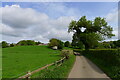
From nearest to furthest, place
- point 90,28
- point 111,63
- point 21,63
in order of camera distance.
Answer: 1. point 111,63
2. point 21,63
3. point 90,28

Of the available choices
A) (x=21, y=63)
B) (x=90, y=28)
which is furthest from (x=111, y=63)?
(x=90, y=28)

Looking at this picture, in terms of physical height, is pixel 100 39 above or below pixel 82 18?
below

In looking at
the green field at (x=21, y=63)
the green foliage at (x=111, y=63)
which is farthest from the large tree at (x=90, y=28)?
the green foliage at (x=111, y=63)

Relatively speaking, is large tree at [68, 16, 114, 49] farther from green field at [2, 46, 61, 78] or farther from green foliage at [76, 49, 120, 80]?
green foliage at [76, 49, 120, 80]

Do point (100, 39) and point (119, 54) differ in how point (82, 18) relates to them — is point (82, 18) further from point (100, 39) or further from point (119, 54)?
point (119, 54)

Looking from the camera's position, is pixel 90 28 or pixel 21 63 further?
pixel 90 28

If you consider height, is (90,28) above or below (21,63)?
above

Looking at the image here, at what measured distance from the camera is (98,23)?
131ft

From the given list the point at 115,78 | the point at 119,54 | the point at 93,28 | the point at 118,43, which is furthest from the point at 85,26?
the point at 118,43

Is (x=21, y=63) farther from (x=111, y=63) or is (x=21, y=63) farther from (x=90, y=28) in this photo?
(x=90, y=28)

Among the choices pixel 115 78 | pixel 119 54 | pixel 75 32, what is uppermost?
pixel 75 32

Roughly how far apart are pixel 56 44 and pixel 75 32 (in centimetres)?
3921

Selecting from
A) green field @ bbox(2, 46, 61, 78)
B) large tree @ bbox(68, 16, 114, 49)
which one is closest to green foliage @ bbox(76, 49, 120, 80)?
green field @ bbox(2, 46, 61, 78)

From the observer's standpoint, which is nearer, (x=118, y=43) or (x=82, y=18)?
(x=82, y=18)
